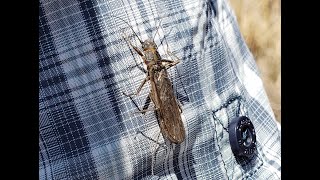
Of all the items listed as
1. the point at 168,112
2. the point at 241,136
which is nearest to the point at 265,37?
the point at 241,136

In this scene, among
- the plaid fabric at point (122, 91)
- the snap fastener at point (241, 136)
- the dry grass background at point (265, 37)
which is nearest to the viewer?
the plaid fabric at point (122, 91)

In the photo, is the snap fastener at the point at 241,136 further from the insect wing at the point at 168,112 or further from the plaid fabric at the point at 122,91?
the insect wing at the point at 168,112

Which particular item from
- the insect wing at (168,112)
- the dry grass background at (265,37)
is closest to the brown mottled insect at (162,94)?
the insect wing at (168,112)

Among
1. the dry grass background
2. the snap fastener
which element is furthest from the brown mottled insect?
the dry grass background

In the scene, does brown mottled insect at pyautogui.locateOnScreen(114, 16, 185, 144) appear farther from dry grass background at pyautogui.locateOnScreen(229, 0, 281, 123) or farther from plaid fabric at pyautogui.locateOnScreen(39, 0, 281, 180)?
dry grass background at pyautogui.locateOnScreen(229, 0, 281, 123)

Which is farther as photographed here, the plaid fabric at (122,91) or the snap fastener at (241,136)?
the snap fastener at (241,136)
